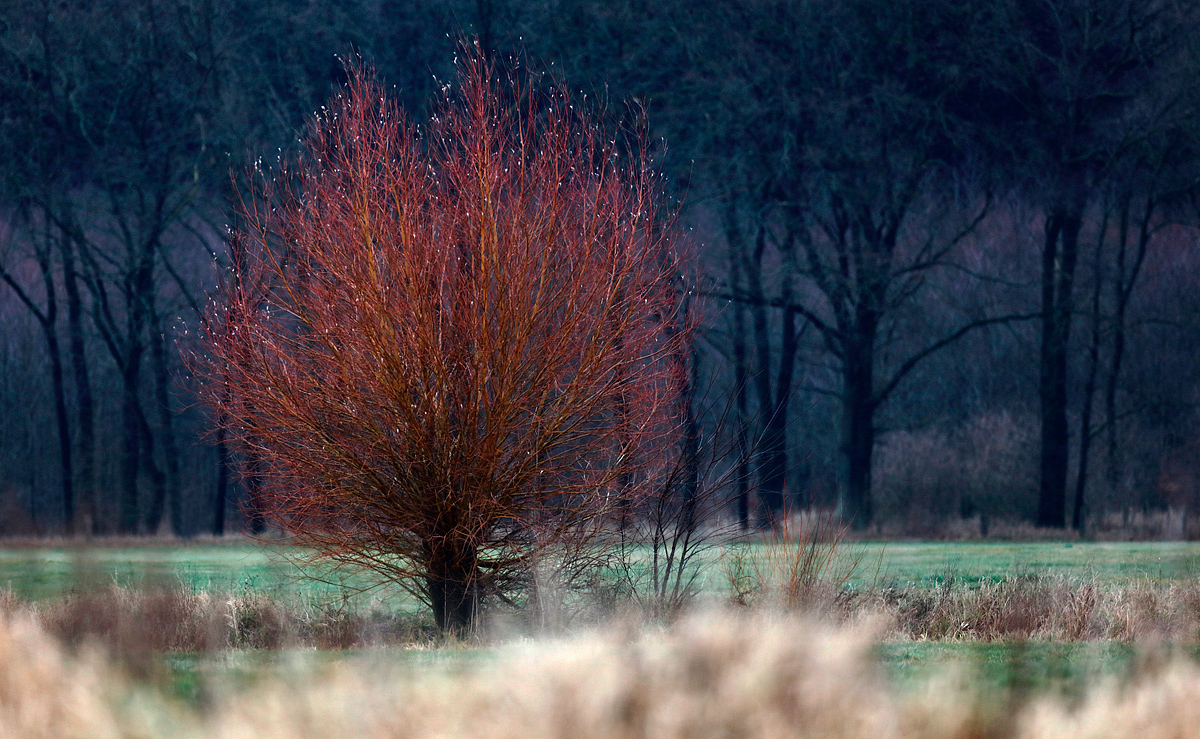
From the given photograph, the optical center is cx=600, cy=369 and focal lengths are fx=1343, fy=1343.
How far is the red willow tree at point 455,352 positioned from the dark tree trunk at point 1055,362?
1532 cm

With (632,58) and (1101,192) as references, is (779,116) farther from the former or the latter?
(1101,192)

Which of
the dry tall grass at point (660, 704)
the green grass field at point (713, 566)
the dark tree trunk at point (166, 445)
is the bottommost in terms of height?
the green grass field at point (713, 566)

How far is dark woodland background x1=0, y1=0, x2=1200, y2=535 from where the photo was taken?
84.1 ft

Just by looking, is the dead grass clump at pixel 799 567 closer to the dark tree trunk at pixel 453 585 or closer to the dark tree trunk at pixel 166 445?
the dark tree trunk at pixel 453 585

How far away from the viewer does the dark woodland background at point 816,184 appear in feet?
84.1

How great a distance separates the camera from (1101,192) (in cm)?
2659

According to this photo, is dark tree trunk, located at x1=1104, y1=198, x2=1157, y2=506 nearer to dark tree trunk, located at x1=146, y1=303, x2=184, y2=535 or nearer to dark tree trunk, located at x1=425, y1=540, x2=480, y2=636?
dark tree trunk, located at x1=425, y1=540, x2=480, y2=636

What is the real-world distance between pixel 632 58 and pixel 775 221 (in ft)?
14.0

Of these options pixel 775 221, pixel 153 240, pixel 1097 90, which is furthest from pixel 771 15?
pixel 153 240

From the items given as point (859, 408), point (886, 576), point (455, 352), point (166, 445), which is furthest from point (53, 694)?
point (166, 445)

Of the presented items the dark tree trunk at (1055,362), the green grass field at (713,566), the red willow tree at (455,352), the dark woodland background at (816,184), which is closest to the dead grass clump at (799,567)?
the green grass field at (713,566)

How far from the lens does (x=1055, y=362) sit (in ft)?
86.9

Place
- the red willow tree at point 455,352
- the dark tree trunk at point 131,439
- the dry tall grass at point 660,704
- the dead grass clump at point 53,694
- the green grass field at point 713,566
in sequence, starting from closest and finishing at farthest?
the dry tall grass at point 660,704 < the dead grass clump at point 53,694 < the red willow tree at point 455,352 < the green grass field at point 713,566 < the dark tree trunk at point 131,439

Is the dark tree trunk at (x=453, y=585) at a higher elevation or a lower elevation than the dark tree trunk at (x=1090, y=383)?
lower
